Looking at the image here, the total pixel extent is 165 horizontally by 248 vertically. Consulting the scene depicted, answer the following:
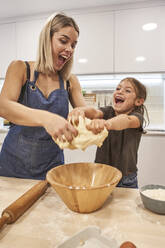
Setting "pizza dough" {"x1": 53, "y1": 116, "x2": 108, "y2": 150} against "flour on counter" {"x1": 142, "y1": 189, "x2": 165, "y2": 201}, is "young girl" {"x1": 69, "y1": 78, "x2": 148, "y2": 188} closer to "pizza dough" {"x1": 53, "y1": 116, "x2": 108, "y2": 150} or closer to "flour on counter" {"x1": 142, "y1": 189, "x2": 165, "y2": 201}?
"pizza dough" {"x1": 53, "y1": 116, "x2": 108, "y2": 150}

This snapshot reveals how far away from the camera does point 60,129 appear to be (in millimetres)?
669

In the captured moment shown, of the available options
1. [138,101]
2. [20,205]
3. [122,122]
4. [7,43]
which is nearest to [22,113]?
[20,205]

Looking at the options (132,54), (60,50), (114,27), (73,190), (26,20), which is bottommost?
(73,190)

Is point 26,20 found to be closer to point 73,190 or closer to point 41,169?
point 41,169

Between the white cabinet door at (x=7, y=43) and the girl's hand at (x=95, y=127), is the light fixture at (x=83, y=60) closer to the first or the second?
the white cabinet door at (x=7, y=43)

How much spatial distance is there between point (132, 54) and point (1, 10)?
156 centimetres

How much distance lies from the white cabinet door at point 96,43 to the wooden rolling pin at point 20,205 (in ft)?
5.25

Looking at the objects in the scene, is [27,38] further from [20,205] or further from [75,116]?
[20,205]

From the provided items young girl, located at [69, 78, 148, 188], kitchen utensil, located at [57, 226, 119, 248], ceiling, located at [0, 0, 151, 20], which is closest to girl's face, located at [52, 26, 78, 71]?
young girl, located at [69, 78, 148, 188]

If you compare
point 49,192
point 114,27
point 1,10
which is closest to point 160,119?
point 114,27

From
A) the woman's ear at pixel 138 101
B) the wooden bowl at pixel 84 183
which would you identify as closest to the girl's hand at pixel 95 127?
the wooden bowl at pixel 84 183

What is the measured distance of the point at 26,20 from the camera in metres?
2.23

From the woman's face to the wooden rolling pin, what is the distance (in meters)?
0.66

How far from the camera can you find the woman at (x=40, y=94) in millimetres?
974
